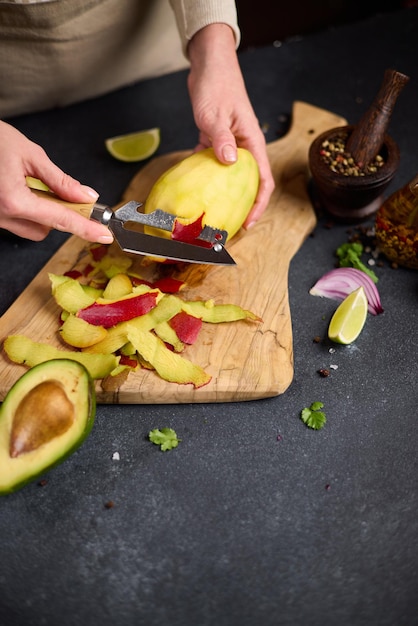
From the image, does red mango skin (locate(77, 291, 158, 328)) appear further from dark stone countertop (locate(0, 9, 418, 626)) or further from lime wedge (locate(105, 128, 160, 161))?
lime wedge (locate(105, 128, 160, 161))

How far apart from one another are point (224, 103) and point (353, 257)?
0.57 metres

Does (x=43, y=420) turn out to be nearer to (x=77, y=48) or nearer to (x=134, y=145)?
(x=134, y=145)

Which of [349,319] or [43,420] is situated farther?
[349,319]

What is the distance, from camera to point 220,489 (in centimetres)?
150

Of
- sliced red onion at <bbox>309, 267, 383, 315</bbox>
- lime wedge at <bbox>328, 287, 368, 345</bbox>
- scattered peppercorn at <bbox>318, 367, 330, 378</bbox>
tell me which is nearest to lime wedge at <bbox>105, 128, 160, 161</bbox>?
sliced red onion at <bbox>309, 267, 383, 315</bbox>

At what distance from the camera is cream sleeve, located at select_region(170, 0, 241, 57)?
1.99 meters

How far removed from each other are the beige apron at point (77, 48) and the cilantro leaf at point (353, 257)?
3.33 ft

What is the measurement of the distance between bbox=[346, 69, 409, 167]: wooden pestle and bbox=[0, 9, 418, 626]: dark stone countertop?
337 mm

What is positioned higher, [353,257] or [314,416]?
[353,257]

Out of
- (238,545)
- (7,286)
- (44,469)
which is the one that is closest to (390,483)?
(238,545)

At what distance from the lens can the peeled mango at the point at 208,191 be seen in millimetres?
1733

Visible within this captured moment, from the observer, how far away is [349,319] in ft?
5.75

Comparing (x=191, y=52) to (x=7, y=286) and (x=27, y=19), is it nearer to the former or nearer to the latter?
(x=27, y=19)

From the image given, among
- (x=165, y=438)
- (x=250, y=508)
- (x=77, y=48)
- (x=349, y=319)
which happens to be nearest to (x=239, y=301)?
(x=349, y=319)
